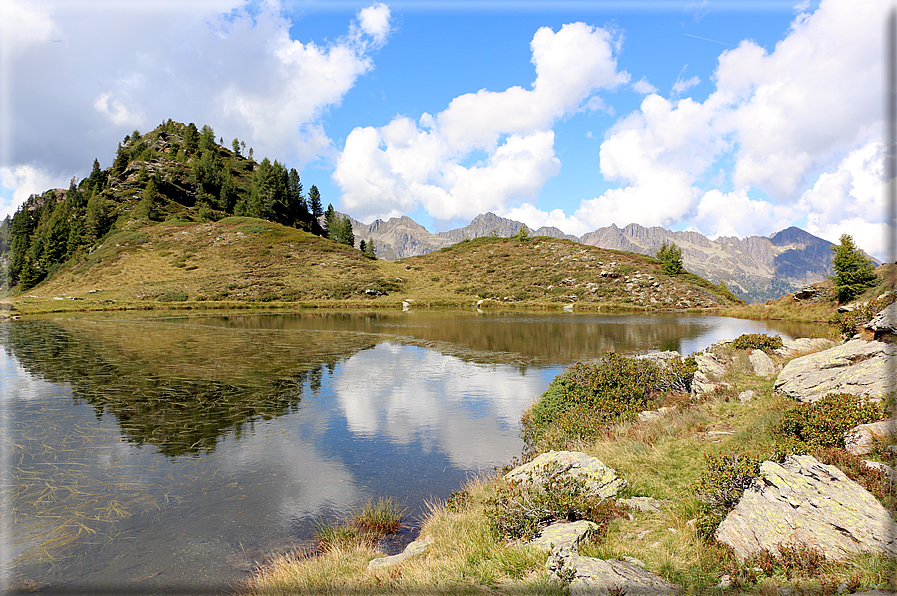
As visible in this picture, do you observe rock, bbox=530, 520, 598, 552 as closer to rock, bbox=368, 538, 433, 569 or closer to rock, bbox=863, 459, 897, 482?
rock, bbox=368, 538, 433, 569

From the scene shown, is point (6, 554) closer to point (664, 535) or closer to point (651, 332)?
point (664, 535)

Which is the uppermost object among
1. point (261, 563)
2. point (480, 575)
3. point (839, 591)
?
point (839, 591)

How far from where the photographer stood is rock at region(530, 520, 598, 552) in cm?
654

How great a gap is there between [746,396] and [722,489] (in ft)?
26.1

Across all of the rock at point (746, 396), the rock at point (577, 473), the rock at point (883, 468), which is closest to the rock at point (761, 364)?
the rock at point (746, 396)

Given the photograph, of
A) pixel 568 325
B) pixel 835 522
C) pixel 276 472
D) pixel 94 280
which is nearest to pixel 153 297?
pixel 94 280

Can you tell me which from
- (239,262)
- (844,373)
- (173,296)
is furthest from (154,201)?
(844,373)

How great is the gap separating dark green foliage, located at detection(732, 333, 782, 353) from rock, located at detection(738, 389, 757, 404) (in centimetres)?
719

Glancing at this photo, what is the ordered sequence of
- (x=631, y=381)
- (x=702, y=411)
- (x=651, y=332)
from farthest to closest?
(x=651, y=332) < (x=631, y=381) < (x=702, y=411)

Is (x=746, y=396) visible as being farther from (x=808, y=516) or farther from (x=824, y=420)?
(x=808, y=516)

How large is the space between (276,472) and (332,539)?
12.6 ft

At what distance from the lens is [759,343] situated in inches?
791

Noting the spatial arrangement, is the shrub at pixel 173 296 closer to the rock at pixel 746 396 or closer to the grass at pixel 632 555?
the grass at pixel 632 555

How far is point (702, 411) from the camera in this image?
12789 mm
